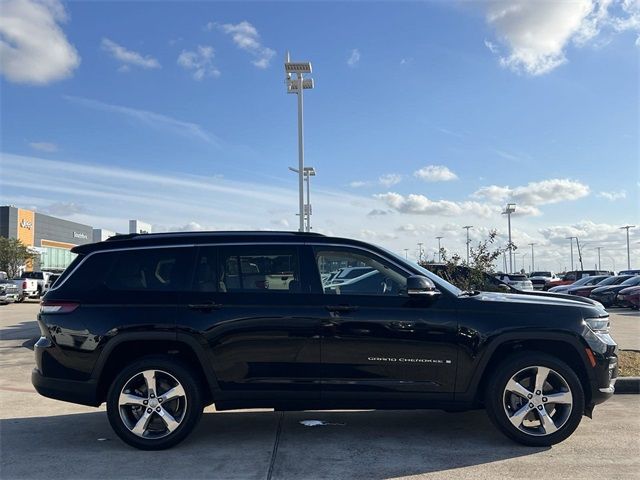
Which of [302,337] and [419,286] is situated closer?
[419,286]

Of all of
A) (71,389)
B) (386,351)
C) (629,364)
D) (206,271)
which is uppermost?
(206,271)

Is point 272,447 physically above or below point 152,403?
below

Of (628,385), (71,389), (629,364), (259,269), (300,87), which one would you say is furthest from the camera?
(300,87)

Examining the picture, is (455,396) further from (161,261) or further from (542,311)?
(161,261)

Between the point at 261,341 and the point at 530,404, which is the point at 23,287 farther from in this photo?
the point at 530,404

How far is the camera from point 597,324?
5020 millimetres

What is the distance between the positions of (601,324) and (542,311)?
63cm

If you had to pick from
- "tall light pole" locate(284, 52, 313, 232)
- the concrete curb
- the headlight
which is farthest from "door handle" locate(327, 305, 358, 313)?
"tall light pole" locate(284, 52, 313, 232)

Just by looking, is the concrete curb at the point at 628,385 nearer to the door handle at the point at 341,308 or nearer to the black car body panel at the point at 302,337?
the black car body panel at the point at 302,337

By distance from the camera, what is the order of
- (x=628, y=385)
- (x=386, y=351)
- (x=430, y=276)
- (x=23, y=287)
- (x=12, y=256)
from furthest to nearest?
(x=12, y=256), (x=23, y=287), (x=628, y=385), (x=430, y=276), (x=386, y=351)

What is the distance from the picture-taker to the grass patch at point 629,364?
756 cm

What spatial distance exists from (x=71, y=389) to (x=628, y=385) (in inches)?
262

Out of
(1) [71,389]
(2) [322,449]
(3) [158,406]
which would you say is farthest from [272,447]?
(1) [71,389]

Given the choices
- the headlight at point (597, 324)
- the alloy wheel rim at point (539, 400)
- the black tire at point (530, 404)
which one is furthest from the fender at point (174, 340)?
the headlight at point (597, 324)
